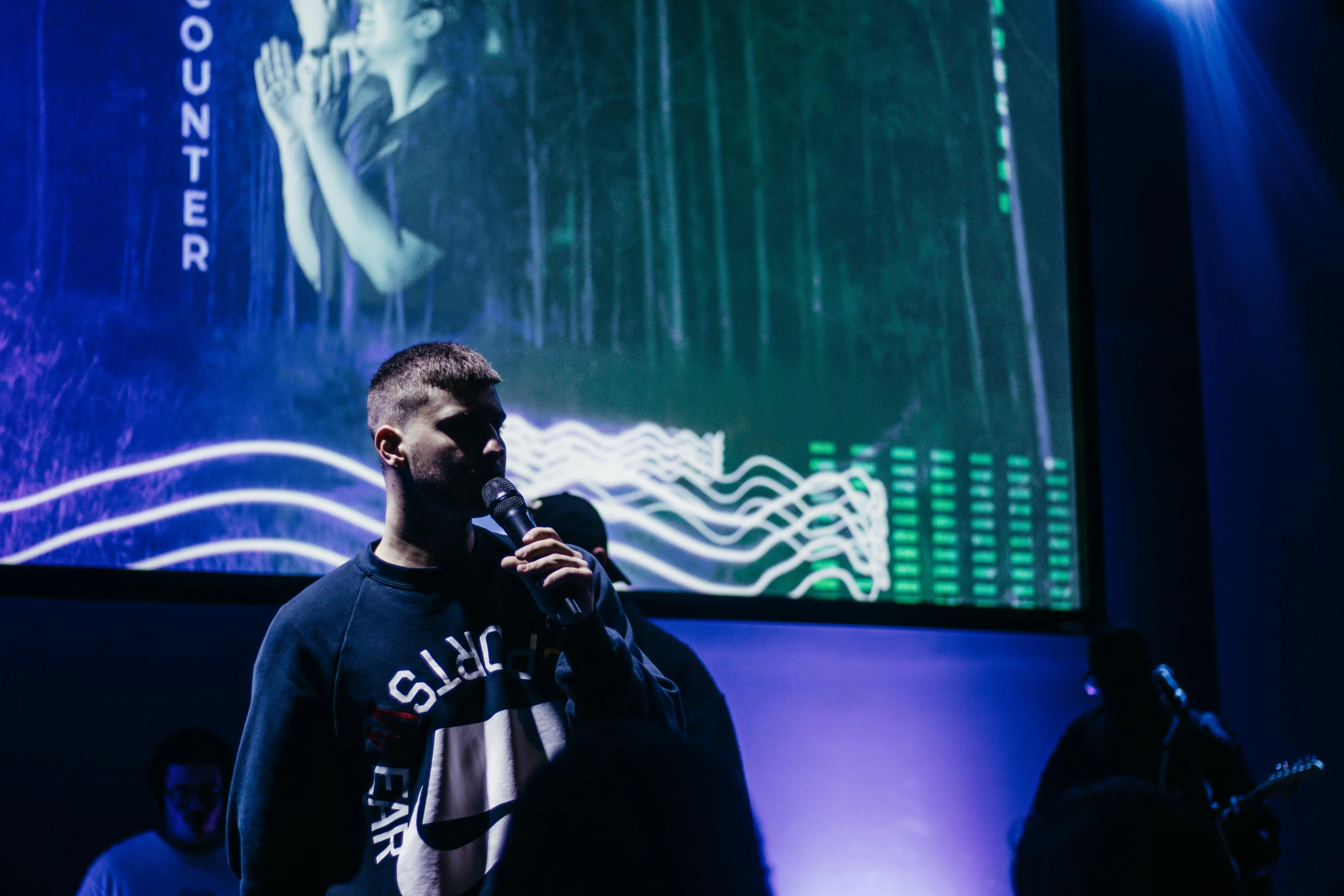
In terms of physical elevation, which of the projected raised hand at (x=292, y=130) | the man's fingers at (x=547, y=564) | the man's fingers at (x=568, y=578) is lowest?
the man's fingers at (x=568, y=578)

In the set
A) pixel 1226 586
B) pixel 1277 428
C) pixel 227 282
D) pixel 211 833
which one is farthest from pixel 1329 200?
pixel 211 833

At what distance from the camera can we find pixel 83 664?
295 centimetres

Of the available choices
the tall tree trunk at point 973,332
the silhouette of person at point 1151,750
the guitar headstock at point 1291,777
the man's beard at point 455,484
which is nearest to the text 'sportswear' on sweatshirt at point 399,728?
the man's beard at point 455,484

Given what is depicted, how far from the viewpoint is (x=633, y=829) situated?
2.31ft

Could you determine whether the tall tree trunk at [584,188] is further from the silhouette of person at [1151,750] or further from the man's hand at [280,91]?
the silhouette of person at [1151,750]

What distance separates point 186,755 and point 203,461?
0.75 meters

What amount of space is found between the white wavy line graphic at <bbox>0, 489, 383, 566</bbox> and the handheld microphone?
63.2 inches

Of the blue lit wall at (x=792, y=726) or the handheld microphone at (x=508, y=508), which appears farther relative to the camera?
the blue lit wall at (x=792, y=726)

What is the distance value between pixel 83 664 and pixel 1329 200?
4.14 m

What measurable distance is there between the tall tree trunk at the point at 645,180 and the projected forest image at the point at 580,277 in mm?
11

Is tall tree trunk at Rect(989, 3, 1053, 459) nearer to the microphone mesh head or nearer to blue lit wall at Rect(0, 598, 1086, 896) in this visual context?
blue lit wall at Rect(0, 598, 1086, 896)

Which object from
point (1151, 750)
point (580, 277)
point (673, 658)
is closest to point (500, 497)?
point (673, 658)

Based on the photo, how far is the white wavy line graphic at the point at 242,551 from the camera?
2959 mm

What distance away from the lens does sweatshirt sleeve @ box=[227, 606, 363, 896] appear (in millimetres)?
1459
